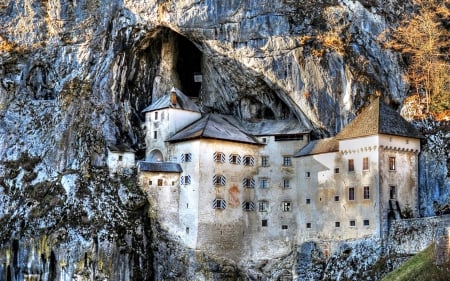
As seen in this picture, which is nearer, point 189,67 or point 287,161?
point 287,161

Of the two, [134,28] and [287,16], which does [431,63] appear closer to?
[287,16]

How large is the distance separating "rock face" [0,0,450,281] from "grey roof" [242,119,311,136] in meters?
1.03

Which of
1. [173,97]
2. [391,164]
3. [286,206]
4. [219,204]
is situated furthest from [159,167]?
[391,164]

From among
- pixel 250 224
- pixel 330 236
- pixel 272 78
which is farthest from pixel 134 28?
pixel 330 236

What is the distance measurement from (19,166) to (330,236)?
32.1 metres

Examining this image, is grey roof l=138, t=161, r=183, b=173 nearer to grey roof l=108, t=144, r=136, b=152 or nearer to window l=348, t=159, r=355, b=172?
grey roof l=108, t=144, r=136, b=152

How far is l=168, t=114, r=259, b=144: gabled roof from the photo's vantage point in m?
84.8

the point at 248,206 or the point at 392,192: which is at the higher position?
the point at 392,192

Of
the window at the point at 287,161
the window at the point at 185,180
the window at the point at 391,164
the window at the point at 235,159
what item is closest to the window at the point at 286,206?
the window at the point at 287,161

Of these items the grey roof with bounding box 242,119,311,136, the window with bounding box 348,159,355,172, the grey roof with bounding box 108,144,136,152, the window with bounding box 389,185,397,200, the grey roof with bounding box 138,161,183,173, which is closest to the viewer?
the window with bounding box 389,185,397,200

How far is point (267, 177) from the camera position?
8675 centimetres

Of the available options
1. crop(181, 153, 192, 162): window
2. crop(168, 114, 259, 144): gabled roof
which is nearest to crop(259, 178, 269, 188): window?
crop(168, 114, 259, 144): gabled roof

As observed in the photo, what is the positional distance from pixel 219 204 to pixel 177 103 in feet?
39.3

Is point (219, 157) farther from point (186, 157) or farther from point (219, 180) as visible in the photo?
point (186, 157)
